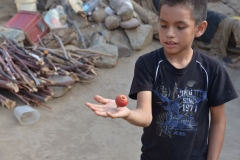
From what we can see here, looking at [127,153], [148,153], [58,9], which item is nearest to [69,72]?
[127,153]

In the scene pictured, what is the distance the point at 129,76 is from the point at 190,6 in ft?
13.7

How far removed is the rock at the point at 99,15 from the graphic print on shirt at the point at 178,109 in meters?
5.28

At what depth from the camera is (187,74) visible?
→ 63.8 inches

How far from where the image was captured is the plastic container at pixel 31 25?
591cm

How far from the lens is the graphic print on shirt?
63.4 inches

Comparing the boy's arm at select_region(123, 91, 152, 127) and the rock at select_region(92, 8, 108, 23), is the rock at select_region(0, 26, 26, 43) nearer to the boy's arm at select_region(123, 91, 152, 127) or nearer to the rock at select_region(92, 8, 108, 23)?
the rock at select_region(92, 8, 108, 23)

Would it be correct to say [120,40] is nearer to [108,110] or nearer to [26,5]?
[26,5]

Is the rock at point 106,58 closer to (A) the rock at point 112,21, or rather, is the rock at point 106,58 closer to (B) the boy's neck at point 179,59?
(A) the rock at point 112,21

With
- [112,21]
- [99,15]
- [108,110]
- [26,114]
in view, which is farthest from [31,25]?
[108,110]

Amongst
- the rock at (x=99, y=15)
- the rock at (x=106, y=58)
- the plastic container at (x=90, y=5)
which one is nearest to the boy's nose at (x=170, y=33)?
the rock at (x=106, y=58)

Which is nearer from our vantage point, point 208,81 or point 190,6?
point 190,6

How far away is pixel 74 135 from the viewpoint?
394 cm

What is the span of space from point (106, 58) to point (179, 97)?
4245 millimetres

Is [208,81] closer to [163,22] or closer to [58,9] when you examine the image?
[163,22]
